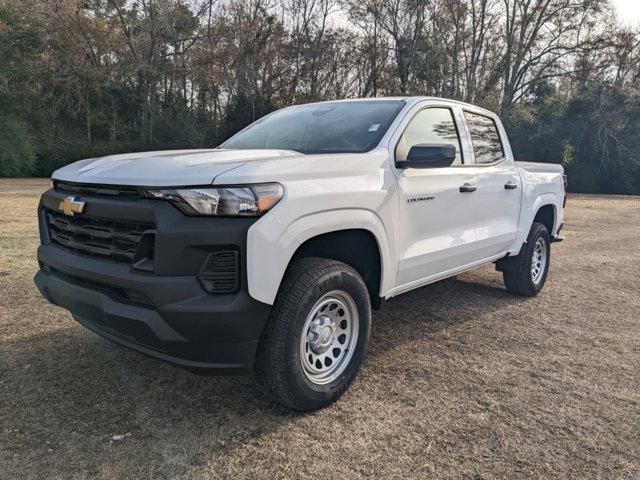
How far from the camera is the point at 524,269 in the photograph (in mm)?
5602

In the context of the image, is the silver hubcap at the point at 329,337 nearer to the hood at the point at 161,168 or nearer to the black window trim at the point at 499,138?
the hood at the point at 161,168

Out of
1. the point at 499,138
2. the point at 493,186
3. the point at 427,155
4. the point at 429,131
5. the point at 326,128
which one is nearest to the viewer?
the point at 427,155

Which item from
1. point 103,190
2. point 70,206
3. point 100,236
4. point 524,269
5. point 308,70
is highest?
point 308,70

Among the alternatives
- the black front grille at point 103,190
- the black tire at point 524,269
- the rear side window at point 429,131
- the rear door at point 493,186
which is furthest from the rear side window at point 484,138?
the black front grille at point 103,190

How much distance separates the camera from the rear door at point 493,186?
4.61 m

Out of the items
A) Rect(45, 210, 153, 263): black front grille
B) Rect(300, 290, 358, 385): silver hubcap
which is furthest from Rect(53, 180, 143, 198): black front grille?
Rect(300, 290, 358, 385): silver hubcap

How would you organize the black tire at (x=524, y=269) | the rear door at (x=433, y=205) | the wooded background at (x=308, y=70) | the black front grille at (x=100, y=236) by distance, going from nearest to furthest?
the black front grille at (x=100, y=236) < the rear door at (x=433, y=205) < the black tire at (x=524, y=269) < the wooded background at (x=308, y=70)

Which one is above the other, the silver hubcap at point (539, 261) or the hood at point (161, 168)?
Result: the hood at point (161, 168)

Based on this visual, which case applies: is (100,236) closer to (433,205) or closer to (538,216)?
(433,205)

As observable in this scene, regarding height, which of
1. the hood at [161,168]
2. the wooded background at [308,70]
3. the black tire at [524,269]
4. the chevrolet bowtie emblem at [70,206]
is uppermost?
the wooded background at [308,70]

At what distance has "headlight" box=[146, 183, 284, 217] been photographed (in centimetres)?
253

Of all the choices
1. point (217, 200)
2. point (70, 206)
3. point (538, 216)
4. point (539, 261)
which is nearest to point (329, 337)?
point (217, 200)

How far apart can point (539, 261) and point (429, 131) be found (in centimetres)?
279

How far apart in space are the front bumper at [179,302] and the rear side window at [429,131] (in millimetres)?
1615
